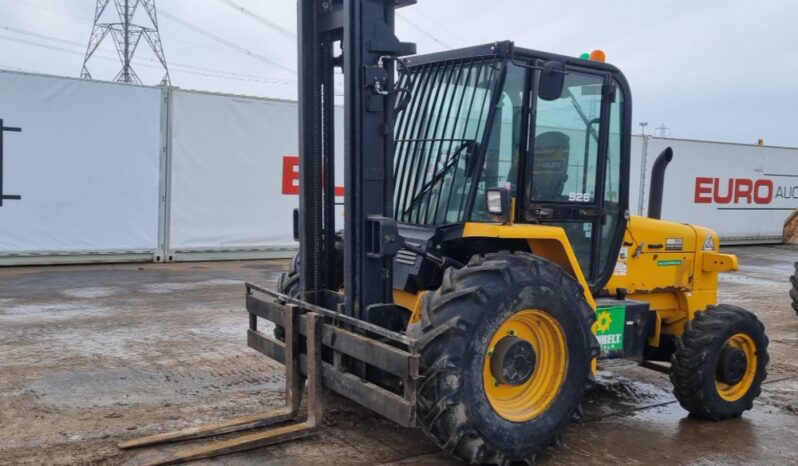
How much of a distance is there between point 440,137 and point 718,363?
252 centimetres

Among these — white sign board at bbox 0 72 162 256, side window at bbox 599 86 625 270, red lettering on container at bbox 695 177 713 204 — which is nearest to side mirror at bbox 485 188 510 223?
side window at bbox 599 86 625 270

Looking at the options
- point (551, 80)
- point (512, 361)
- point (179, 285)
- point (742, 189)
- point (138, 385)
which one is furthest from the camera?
point (742, 189)

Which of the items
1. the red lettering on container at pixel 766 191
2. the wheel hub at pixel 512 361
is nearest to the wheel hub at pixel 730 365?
the wheel hub at pixel 512 361

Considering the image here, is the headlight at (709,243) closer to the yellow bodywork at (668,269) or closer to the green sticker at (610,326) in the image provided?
the yellow bodywork at (668,269)

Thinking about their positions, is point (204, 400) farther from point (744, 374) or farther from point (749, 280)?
point (749, 280)

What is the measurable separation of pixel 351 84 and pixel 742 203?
19173 millimetres

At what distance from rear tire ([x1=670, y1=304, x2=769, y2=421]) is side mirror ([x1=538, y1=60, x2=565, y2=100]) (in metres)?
2.02

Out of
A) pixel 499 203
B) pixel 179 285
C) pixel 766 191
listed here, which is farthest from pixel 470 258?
pixel 766 191

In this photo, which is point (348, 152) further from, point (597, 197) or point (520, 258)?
point (597, 197)

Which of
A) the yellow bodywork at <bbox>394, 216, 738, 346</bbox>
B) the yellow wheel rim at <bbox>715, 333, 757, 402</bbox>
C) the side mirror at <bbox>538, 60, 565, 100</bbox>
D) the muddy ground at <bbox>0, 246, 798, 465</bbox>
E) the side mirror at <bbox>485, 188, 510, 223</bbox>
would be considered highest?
the side mirror at <bbox>538, 60, 565, 100</bbox>

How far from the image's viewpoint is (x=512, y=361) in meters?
4.02

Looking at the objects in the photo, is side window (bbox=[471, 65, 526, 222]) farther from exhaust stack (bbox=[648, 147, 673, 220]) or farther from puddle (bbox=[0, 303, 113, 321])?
puddle (bbox=[0, 303, 113, 321])

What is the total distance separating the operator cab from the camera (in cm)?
445

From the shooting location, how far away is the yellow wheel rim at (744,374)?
524cm
